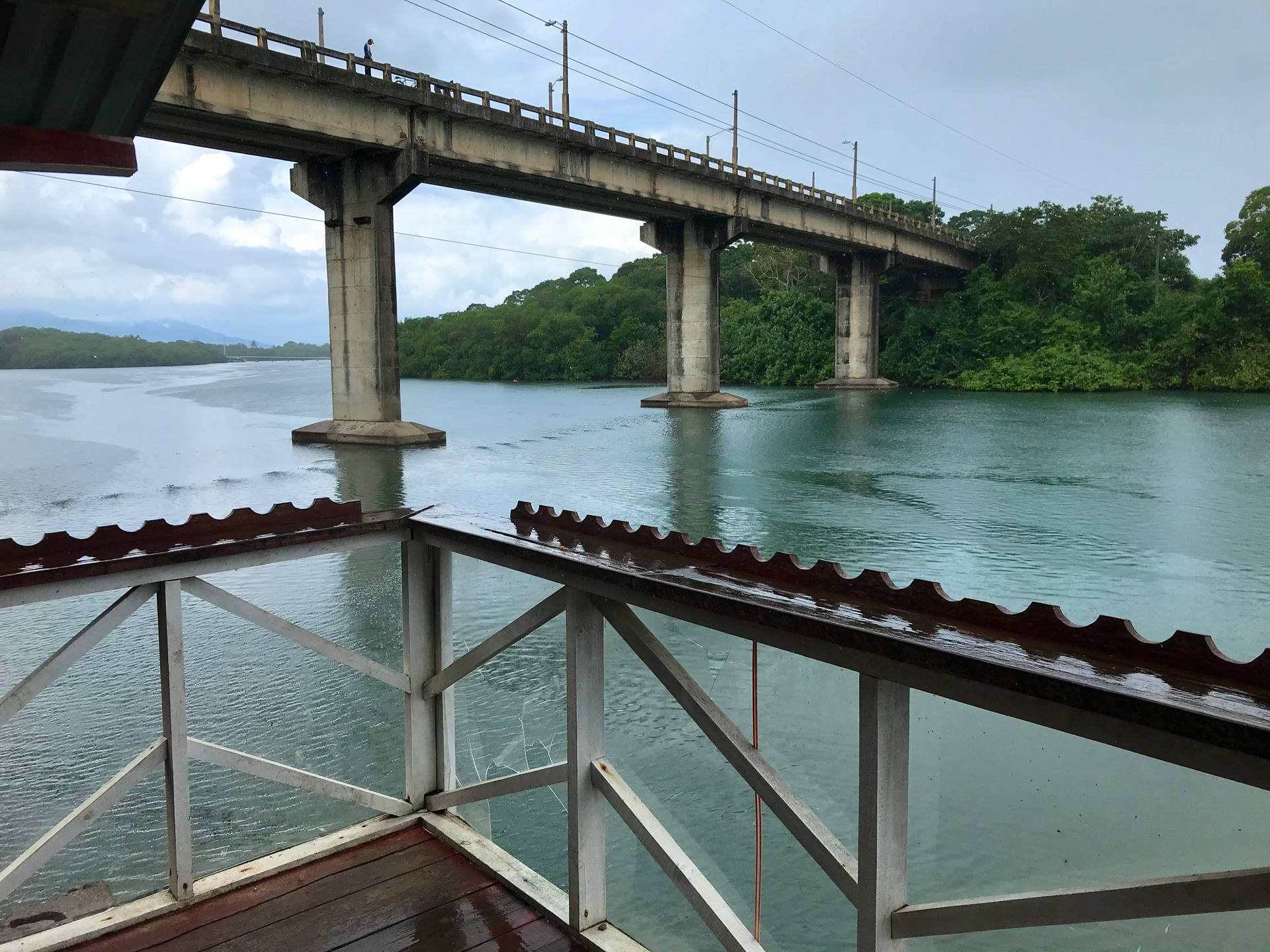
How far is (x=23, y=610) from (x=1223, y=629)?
11693 mm

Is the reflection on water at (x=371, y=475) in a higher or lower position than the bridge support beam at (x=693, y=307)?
lower

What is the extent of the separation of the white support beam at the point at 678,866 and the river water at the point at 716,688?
6.49 feet

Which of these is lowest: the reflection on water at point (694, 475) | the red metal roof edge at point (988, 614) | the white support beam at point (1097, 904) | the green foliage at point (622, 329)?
the reflection on water at point (694, 475)

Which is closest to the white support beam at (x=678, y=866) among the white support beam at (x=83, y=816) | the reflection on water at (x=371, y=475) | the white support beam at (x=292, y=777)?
the white support beam at (x=292, y=777)

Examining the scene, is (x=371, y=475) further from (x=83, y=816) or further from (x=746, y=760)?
(x=746, y=760)

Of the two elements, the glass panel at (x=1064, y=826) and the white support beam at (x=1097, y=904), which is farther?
the glass panel at (x=1064, y=826)

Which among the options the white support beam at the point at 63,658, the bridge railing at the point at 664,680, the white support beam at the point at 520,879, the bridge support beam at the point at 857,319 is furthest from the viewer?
the bridge support beam at the point at 857,319

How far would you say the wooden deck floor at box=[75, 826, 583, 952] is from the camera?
2.88 meters

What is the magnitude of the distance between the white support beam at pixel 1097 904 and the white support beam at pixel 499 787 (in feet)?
3.88

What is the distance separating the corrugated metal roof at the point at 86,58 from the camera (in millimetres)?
3184

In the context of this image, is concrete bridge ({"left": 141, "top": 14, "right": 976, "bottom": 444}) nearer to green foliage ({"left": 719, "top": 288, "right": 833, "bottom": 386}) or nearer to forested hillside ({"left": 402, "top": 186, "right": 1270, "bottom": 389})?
forested hillside ({"left": 402, "top": 186, "right": 1270, "bottom": 389})

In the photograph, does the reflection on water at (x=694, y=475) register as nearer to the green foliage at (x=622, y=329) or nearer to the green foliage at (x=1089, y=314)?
the green foliage at (x=1089, y=314)

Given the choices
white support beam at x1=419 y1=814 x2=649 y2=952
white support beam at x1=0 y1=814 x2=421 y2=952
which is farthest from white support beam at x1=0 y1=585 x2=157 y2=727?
white support beam at x1=419 y1=814 x2=649 y2=952

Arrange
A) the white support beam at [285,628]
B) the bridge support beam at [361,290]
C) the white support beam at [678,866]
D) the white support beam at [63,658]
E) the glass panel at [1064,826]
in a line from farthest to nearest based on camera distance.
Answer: the bridge support beam at [361,290] → the glass panel at [1064,826] → the white support beam at [285,628] → the white support beam at [63,658] → the white support beam at [678,866]
